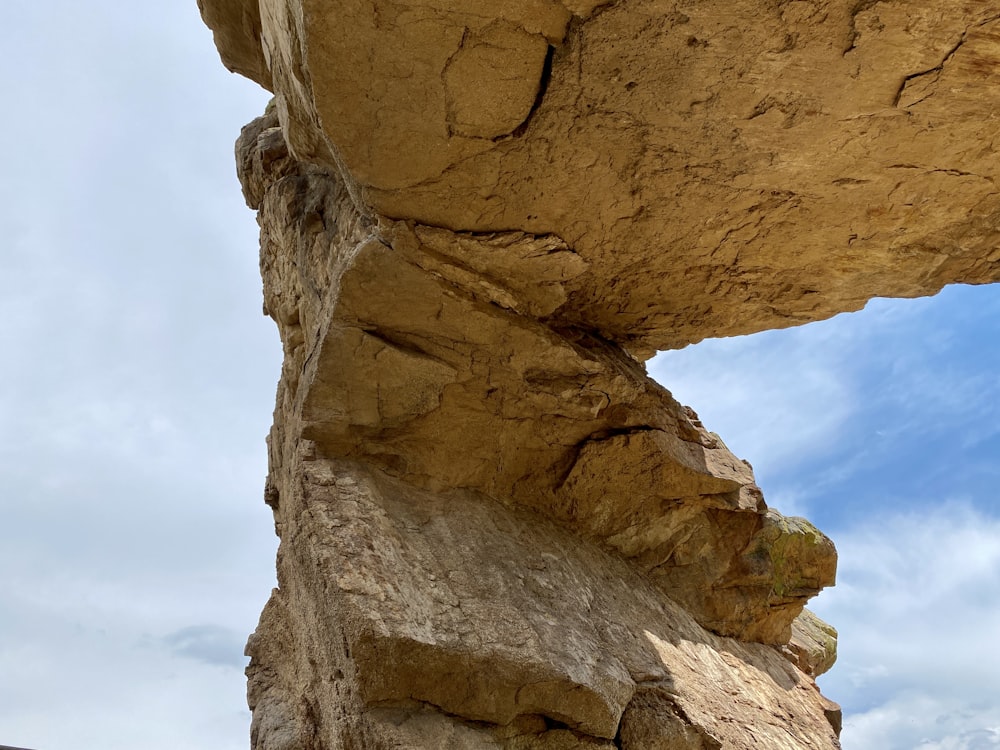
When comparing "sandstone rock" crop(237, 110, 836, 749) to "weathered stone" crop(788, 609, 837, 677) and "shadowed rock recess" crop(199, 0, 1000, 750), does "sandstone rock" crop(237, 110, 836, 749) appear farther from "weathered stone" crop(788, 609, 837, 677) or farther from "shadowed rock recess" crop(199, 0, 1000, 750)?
"weathered stone" crop(788, 609, 837, 677)

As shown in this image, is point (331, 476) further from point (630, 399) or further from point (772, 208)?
point (772, 208)

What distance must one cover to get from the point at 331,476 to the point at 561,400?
164 centimetres

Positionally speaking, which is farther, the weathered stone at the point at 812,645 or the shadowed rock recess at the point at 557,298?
the weathered stone at the point at 812,645

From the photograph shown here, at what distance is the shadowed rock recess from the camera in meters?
3.78

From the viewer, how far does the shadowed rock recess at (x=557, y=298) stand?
149 inches

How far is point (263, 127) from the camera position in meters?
6.72

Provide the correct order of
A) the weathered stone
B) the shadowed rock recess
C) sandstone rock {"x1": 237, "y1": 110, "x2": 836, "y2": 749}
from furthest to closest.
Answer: the weathered stone, sandstone rock {"x1": 237, "y1": 110, "x2": 836, "y2": 749}, the shadowed rock recess

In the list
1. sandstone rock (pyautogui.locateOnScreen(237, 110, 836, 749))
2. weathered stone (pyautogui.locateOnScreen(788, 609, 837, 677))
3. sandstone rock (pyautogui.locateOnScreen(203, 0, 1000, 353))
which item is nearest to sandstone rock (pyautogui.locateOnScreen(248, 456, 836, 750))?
sandstone rock (pyautogui.locateOnScreen(237, 110, 836, 749))

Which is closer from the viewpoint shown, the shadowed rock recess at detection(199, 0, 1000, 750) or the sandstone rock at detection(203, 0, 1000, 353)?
the sandstone rock at detection(203, 0, 1000, 353)

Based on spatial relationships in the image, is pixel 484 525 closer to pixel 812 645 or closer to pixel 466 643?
pixel 466 643

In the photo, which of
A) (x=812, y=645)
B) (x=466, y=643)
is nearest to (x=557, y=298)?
(x=466, y=643)

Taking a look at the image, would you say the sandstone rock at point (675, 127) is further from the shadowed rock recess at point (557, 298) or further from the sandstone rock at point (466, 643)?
the sandstone rock at point (466, 643)

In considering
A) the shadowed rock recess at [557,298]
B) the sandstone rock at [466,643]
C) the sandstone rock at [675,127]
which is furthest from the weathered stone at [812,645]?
the sandstone rock at [675,127]

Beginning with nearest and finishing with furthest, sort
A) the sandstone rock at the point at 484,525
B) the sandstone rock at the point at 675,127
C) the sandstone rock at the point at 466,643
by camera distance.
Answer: the sandstone rock at the point at 675,127
the sandstone rock at the point at 466,643
the sandstone rock at the point at 484,525
